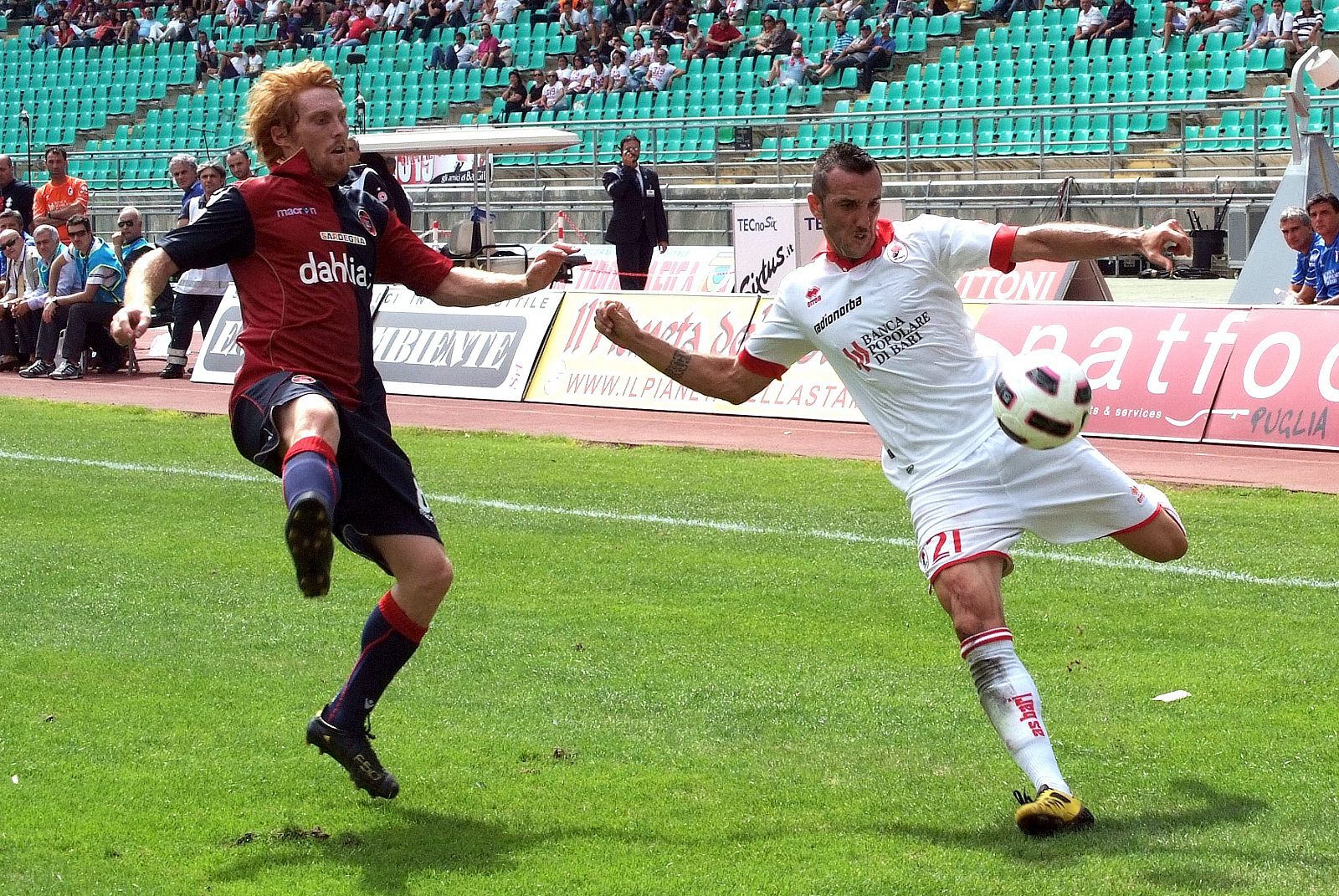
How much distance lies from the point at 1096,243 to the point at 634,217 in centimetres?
1828

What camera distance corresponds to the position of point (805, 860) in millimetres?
4660

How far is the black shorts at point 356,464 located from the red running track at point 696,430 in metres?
7.50

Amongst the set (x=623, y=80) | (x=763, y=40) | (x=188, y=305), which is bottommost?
(x=188, y=305)

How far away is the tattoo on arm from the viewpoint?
592 cm

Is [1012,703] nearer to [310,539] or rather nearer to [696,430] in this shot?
[310,539]

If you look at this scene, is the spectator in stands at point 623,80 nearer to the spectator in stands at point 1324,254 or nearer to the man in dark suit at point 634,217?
the man in dark suit at point 634,217

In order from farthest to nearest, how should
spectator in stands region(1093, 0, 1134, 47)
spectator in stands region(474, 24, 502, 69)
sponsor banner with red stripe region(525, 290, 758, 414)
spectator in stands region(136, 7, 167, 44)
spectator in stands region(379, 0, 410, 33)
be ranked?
1. spectator in stands region(136, 7, 167, 44)
2. spectator in stands region(379, 0, 410, 33)
3. spectator in stands region(474, 24, 502, 69)
4. spectator in stands region(1093, 0, 1134, 47)
5. sponsor banner with red stripe region(525, 290, 758, 414)

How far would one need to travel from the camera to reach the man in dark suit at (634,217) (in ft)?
74.7

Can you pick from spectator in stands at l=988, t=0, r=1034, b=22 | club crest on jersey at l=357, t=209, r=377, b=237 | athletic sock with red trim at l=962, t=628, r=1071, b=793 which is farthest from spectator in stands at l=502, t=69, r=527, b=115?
athletic sock with red trim at l=962, t=628, r=1071, b=793

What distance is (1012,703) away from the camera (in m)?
4.86

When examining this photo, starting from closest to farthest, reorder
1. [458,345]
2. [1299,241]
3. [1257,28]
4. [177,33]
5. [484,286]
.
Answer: [484,286] → [1299,241] → [458,345] → [1257,28] → [177,33]

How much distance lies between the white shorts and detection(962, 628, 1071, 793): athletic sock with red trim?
0.29m

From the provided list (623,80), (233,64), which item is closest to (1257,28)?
(623,80)

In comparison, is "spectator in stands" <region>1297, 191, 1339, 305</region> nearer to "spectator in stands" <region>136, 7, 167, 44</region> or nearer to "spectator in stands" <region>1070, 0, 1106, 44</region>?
"spectator in stands" <region>1070, 0, 1106, 44</region>
